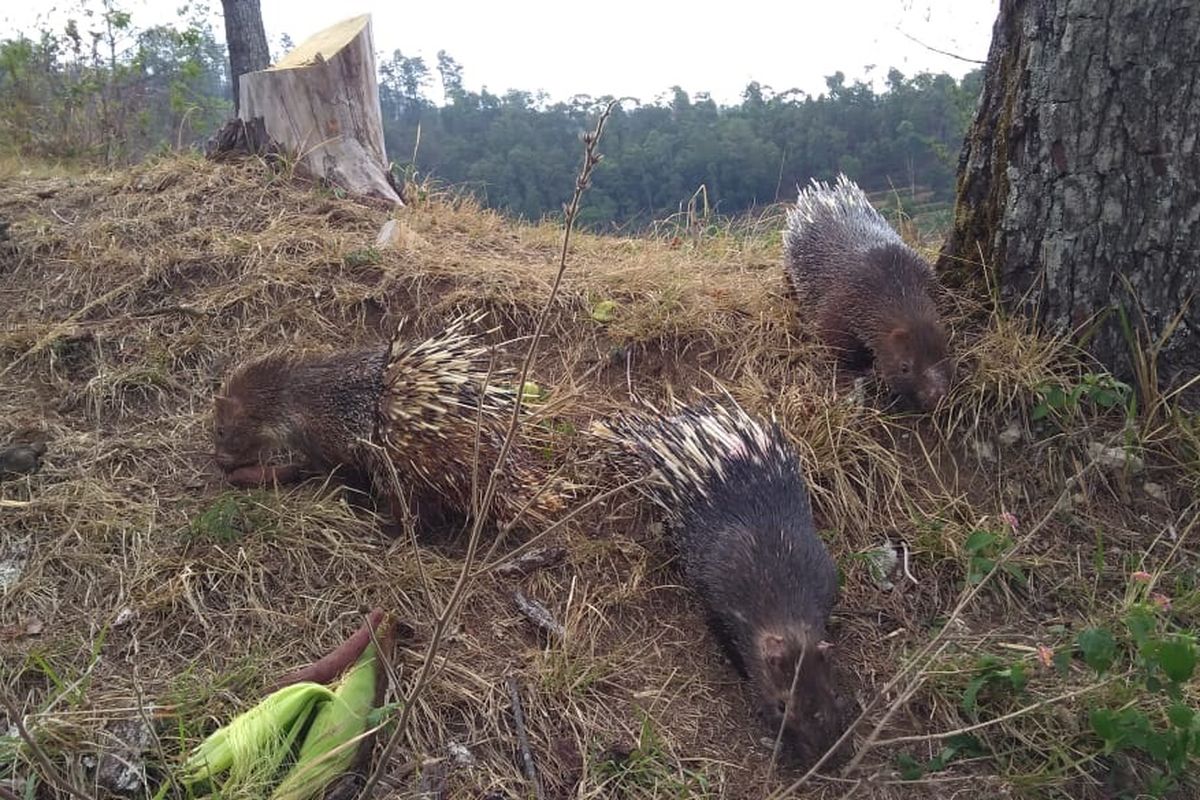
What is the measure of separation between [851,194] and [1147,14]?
2.09 m

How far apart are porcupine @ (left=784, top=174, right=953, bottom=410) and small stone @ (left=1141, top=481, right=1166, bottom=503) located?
86 cm

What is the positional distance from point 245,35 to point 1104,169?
9.01 m

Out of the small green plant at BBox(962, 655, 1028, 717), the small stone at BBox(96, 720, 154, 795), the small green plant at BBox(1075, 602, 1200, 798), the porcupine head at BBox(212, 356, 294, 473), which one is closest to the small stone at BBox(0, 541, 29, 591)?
the porcupine head at BBox(212, 356, 294, 473)

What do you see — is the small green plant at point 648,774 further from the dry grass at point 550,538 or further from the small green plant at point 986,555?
the small green plant at point 986,555

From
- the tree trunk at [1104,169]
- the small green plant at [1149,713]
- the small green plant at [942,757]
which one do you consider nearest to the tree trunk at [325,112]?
the tree trunk at [1104,169]

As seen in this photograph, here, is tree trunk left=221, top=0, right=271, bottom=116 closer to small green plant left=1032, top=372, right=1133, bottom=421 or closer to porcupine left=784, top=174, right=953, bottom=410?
porcupine left=784, top=174, right=953, bottom=410

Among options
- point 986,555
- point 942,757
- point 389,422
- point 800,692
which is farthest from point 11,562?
point 986,555

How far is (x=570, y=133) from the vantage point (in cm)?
1416

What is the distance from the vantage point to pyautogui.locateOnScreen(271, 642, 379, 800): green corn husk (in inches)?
92.4

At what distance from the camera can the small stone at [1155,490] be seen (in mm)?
3514

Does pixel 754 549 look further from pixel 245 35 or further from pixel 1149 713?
pixel 245 35

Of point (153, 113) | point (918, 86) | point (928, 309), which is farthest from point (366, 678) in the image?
point (918, 86)

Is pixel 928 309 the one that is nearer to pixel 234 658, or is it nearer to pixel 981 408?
pixel 981 408

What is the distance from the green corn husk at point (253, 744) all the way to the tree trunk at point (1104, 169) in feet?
11.2
